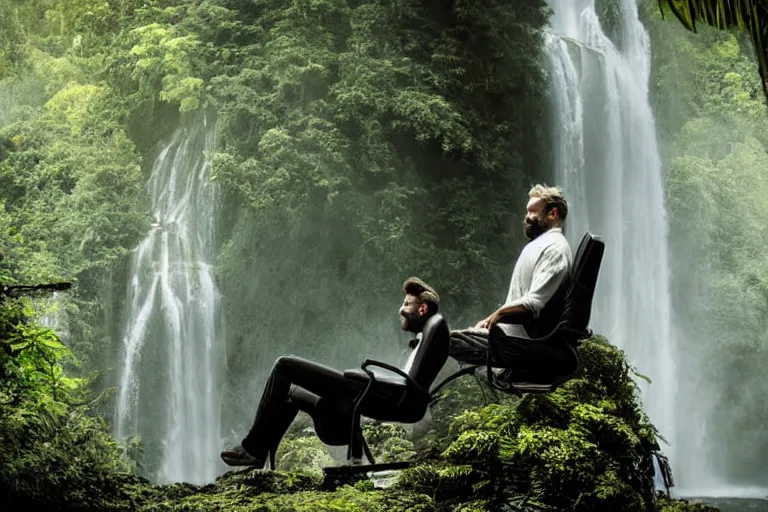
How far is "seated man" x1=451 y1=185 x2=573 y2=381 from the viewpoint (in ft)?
14.6

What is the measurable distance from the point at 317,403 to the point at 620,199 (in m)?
12.0

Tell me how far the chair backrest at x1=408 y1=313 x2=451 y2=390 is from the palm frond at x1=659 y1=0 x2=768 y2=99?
230cm

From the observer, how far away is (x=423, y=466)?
14.6 ft

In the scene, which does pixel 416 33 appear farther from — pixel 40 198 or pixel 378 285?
pixel 40 198

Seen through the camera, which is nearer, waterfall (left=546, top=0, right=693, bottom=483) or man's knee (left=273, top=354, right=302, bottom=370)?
man's knee (left=273, top=354, right=302, bottom=370)

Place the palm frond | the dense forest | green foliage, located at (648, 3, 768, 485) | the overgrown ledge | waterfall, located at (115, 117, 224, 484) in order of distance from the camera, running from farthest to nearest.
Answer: green foliage, located at (648, 3, 768, 485) → the dense forest → waterfall, located at (115, 117, 224, 484) → the palm frond → the overgrown ledge

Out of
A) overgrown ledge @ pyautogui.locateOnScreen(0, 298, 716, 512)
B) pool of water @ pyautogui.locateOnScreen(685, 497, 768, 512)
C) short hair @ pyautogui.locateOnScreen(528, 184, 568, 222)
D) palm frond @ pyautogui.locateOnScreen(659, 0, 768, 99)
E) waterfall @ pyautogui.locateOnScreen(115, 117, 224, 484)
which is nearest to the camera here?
overgrown ledge @ pyautogui.locateOnScreen(0, 298, 716, 512)

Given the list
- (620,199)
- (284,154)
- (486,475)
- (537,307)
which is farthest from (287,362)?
(620,199)

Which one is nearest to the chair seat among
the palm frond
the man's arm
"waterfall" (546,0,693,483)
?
the man's arm

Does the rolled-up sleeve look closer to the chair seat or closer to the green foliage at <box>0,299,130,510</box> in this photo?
the chair seat

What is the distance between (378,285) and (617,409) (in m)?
8.43

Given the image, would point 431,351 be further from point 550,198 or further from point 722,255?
point 722,255

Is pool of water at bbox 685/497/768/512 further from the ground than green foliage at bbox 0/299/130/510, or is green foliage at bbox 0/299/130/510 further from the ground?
green foliage at bbox 0/299/130/510

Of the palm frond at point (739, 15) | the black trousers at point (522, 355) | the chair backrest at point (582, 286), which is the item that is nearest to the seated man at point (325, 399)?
the black trousers at point (522, 355)
